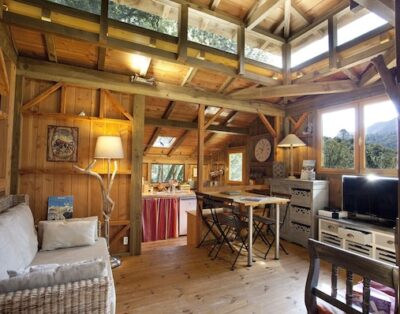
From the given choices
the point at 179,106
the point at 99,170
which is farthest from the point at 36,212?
the point at 179,106

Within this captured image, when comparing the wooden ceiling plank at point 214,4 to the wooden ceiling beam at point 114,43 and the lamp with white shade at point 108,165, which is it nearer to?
the wooden ceiling beam at point 114,43

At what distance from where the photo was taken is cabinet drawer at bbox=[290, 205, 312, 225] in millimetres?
3978

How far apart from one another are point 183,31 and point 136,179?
2.18 metres

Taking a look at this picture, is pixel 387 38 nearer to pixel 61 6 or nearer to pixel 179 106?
pixel 179 106

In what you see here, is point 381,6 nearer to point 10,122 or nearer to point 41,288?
point 41,288

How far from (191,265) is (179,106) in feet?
10.4

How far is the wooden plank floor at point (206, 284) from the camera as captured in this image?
2293 mm

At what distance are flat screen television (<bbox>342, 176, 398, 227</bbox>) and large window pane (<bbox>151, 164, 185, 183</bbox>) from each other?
14.1 feet

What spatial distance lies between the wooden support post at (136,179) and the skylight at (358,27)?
305cm

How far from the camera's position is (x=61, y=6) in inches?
101

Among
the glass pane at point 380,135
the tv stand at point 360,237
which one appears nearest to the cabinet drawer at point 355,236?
the tv stand at point 360,237

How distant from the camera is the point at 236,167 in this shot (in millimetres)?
6832

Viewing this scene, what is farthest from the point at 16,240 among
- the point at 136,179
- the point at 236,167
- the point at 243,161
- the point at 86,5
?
the point at 236,167

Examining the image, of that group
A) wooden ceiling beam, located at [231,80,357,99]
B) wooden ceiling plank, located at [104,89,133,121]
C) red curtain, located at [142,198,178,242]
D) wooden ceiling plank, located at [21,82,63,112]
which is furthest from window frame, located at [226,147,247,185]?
wooden ceiling plank, located at [21,82,63,112]
